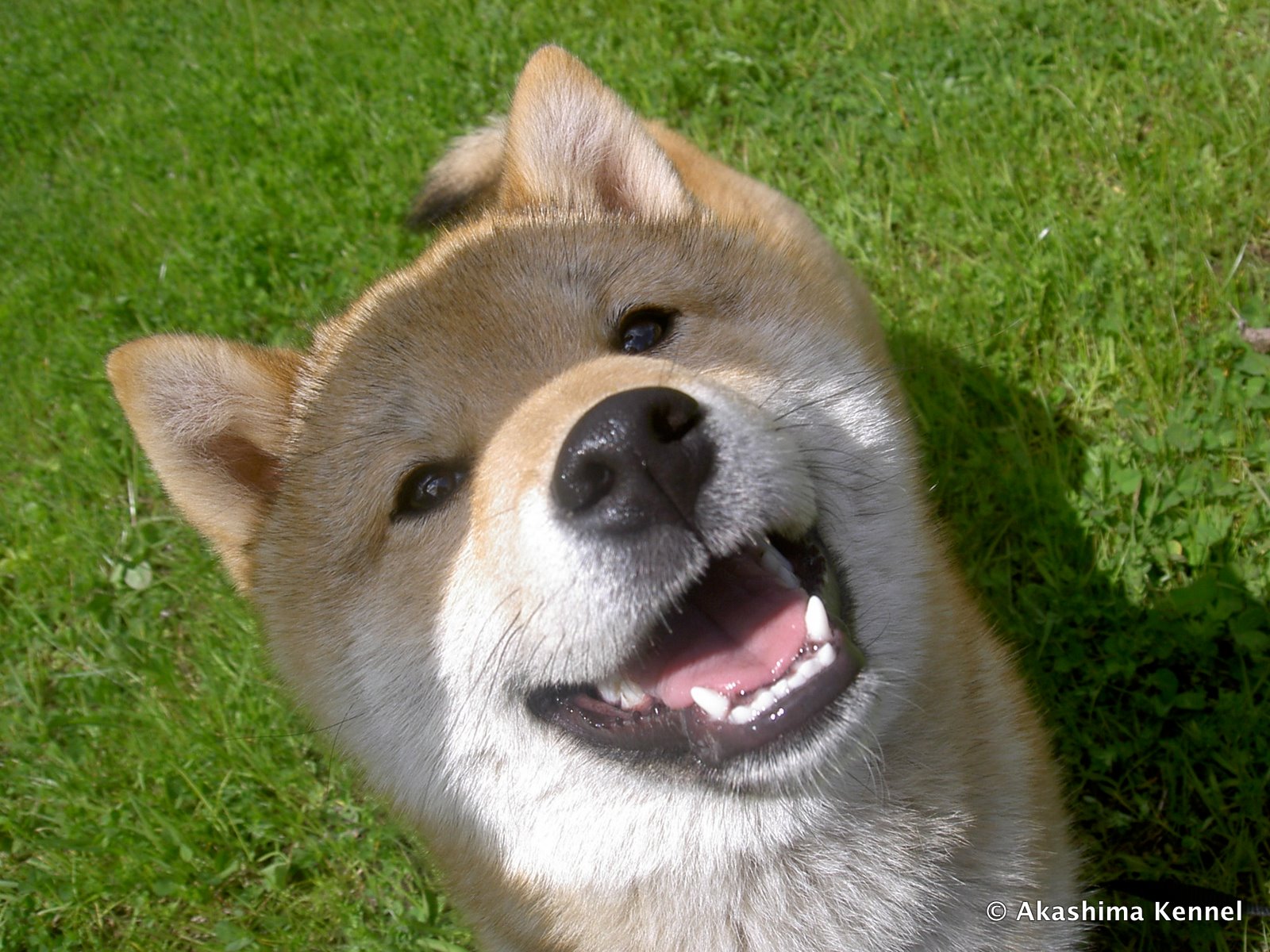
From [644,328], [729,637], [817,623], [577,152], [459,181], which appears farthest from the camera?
[459,181]

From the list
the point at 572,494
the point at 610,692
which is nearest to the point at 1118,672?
the point at 610,692

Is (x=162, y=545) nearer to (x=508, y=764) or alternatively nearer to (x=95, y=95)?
(x=508, y=764)

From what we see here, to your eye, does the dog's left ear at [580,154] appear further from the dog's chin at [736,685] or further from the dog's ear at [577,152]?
the dog's chin at [736,685]

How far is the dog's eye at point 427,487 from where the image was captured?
200 cm

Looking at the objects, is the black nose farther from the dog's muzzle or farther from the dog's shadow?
the dog's shadow

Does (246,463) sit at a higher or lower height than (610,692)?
higher

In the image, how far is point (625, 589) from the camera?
1.57 m

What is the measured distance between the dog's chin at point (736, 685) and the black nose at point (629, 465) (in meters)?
0.20

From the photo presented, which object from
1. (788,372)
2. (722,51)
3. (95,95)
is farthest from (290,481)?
(95,95)

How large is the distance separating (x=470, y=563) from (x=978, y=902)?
136 centimetres

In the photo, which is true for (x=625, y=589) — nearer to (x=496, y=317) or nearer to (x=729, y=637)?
(x=729, y=637)

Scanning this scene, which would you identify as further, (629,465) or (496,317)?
(496,317)

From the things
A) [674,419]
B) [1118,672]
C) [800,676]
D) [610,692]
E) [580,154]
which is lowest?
[1118,672]

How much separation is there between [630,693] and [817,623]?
404 mm
